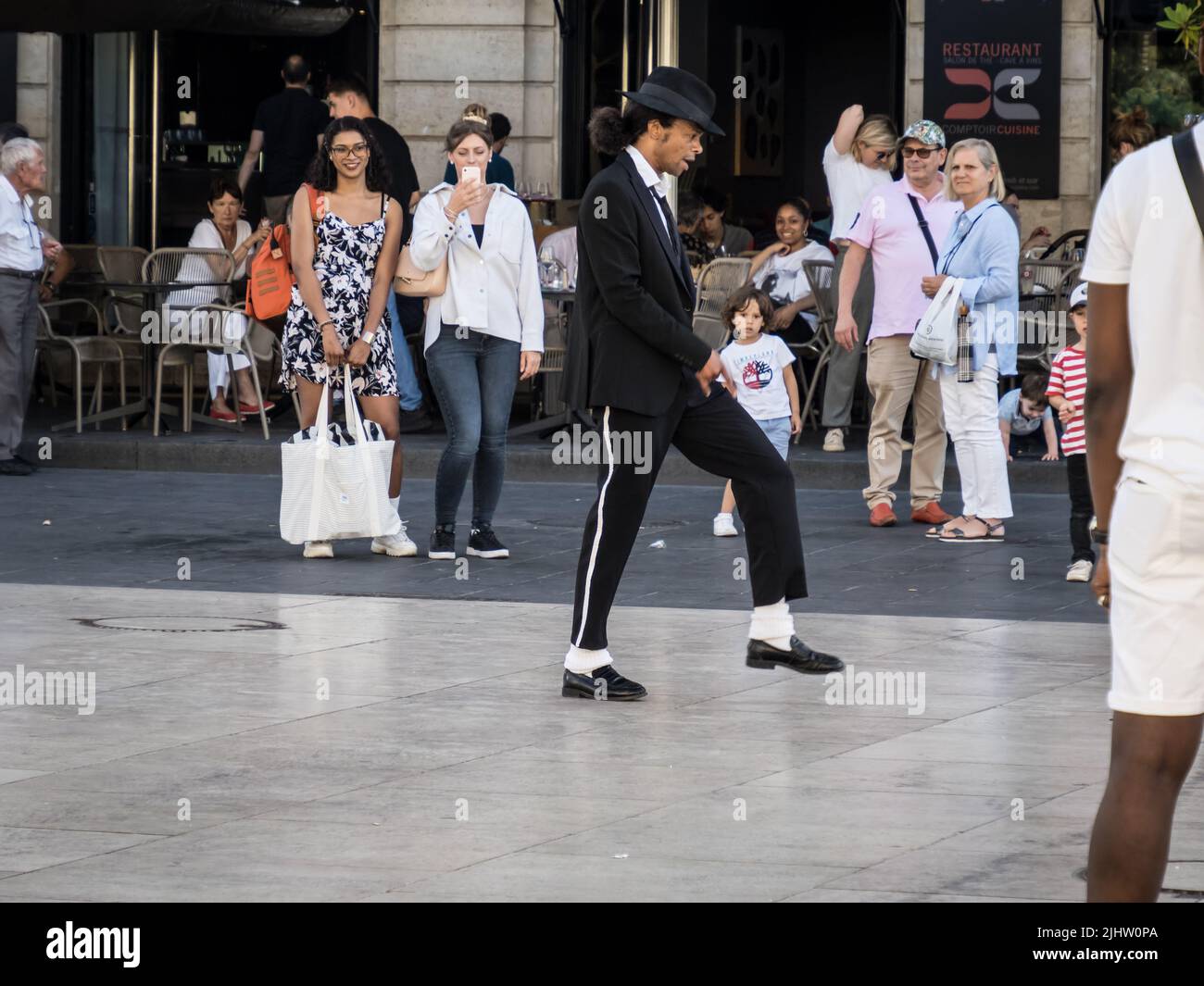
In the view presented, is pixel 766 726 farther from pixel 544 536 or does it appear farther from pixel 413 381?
pixel 413 381

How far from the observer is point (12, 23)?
977 centimetres

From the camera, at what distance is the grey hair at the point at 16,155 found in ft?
44.5

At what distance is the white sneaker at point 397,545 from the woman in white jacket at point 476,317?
0.17 meters

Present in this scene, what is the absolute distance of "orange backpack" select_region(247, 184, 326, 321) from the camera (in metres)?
10.3

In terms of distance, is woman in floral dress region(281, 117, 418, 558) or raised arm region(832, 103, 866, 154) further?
raised arm region(832, 103, 866, 154)

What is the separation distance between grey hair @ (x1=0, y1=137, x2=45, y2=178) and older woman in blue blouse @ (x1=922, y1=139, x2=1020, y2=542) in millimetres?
5815

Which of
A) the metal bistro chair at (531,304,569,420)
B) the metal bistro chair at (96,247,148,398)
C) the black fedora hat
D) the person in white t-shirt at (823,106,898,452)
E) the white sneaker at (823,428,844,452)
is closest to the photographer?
the black fedora hat

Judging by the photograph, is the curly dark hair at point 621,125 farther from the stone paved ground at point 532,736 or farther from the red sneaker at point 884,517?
the red sneaker at point 884,517

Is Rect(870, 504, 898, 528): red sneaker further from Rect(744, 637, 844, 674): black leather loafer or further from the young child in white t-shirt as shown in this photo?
Rect(744, 637, 844, 674): black leather loafer

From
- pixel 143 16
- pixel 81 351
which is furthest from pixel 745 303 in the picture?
pixel 81 351

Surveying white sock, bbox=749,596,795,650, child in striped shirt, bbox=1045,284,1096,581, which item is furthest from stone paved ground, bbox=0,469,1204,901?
child in striped shirt, bbox=1045,284,1096,581

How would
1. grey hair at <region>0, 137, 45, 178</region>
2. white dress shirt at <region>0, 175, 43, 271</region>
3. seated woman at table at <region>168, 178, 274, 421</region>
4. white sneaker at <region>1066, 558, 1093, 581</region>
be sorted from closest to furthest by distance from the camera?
white sneaker at <region>1066, 558, 1093, 581</region> → white dress shirt at <region>0, 175, 43, 271</region> → grey hair at <region>0, 137, 45, 178</region> → seated woman at table at <region>168, 178, 274, 421</region>

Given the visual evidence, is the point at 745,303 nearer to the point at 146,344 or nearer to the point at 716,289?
the point at 716,289
